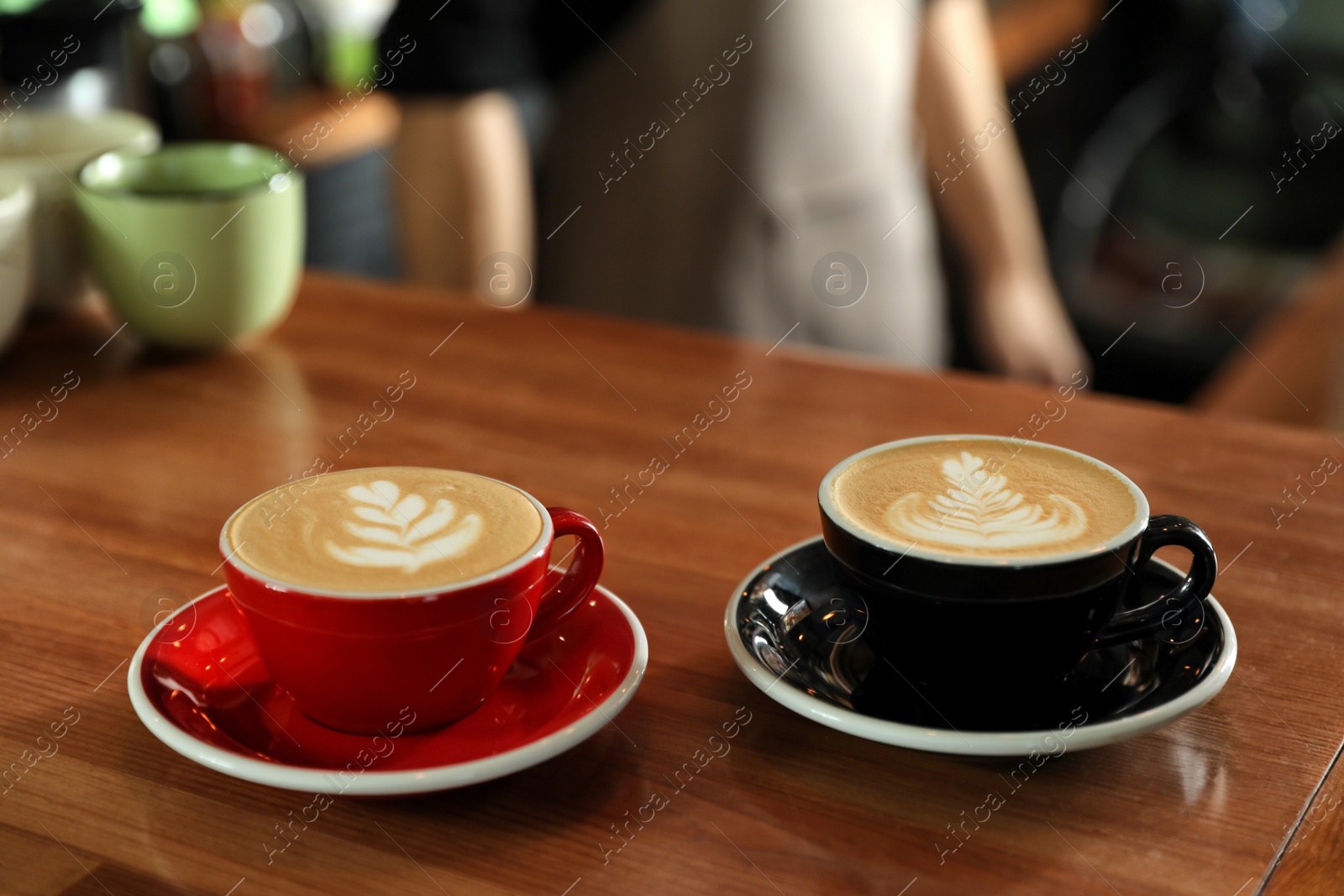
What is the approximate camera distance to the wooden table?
449 mm

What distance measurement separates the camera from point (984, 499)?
52 centimetres

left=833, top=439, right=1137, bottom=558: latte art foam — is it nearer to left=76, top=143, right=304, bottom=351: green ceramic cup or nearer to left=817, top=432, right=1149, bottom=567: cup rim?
left=817, top=432, right=1149, bottom=567: cup rim

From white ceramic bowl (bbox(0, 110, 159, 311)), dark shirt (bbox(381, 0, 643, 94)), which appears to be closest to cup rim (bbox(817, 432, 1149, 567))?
white ceramic bowl (bbox(0, 110, 159, 311))

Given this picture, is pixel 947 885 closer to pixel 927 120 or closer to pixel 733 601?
pixel 733 601

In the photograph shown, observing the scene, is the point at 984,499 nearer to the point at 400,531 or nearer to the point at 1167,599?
the point at 1167,599

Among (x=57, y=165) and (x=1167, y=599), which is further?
(x=57, y=165)

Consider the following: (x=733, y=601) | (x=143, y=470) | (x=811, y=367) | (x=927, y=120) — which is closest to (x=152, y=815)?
(x=733, y=601)

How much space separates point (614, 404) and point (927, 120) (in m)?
1.04

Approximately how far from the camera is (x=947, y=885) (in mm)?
438

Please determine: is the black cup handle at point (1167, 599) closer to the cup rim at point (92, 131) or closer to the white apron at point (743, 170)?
the cup rim at point (92, 131)

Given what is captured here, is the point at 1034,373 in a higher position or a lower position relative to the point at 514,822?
lower

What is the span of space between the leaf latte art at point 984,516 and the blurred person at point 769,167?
1085mm

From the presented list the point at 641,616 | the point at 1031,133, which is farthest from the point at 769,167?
the point at 1031,133

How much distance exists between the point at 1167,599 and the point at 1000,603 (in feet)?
0.30
